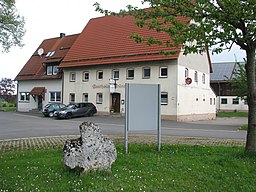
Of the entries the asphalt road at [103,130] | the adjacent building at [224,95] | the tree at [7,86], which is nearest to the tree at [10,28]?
the asphalt road at [103,130]

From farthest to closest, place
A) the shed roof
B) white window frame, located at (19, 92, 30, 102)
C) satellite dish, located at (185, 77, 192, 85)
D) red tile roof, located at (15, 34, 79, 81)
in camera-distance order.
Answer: the shed roof → white window frame, located at (19, 92, 30, 102) → red tile roof, located at (15, 34, 79, 81) → satellite dish, located at (185, 77, 192, 85)

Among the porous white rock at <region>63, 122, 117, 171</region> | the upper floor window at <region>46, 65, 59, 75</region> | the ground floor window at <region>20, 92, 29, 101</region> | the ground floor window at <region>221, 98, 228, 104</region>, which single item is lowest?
the porous white rock at <region>63, 122, 117, 171</region>

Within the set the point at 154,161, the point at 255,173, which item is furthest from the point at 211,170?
the point at 154,161

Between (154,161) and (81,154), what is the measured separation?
225 cm

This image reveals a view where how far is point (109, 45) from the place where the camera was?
37094 mm

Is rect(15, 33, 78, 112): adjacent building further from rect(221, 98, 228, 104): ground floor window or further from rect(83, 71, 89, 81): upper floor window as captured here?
rect(221, 98, 228, 104): ground floor window

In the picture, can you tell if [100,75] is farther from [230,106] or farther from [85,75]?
[230,106]

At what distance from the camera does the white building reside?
31.4 metres

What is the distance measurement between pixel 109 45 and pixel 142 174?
31240 millimetres

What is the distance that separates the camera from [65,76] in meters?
40.2

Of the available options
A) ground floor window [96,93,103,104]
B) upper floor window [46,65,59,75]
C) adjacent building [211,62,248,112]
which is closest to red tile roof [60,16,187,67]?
upper floor window [46,65,59,75]

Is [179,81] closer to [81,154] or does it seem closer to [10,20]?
[10,20]

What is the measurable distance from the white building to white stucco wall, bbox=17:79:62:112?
1838mm

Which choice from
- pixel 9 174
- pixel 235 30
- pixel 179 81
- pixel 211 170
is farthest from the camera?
pixel 179 81
